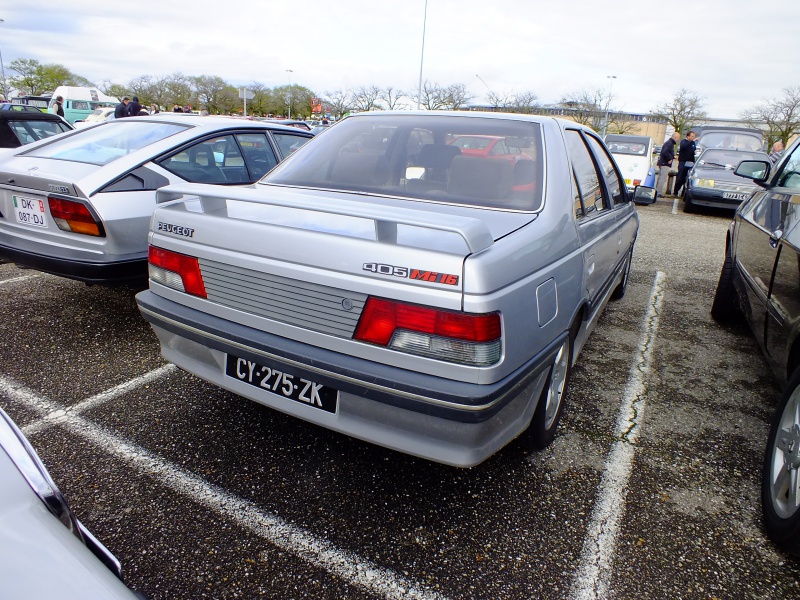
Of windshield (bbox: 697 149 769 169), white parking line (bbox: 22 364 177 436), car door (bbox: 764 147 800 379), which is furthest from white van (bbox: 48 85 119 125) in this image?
car door (bbox: 764 147 800 379)

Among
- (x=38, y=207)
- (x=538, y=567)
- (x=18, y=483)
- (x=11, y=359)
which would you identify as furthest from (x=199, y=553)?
(x=38, y=207)

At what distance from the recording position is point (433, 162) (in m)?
2.56

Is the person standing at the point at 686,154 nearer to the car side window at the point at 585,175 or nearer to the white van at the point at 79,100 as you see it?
the car side window at the point at 585,175

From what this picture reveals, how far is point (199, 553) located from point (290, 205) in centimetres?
125

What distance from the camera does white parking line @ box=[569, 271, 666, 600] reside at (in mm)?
1805

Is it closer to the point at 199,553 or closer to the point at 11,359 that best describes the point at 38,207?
the point at 11,359

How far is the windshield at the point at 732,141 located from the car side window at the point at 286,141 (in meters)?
11.6

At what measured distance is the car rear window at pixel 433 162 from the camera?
2387mm

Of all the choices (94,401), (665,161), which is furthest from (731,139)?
(94,401)

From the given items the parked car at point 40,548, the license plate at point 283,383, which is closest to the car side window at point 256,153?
the license plate at point 283,383

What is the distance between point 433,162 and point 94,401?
6.95ft

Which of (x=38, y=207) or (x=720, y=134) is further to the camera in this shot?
(x=720, y=134)

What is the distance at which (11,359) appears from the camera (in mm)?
3158

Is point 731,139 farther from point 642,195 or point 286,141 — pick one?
point 286,141
